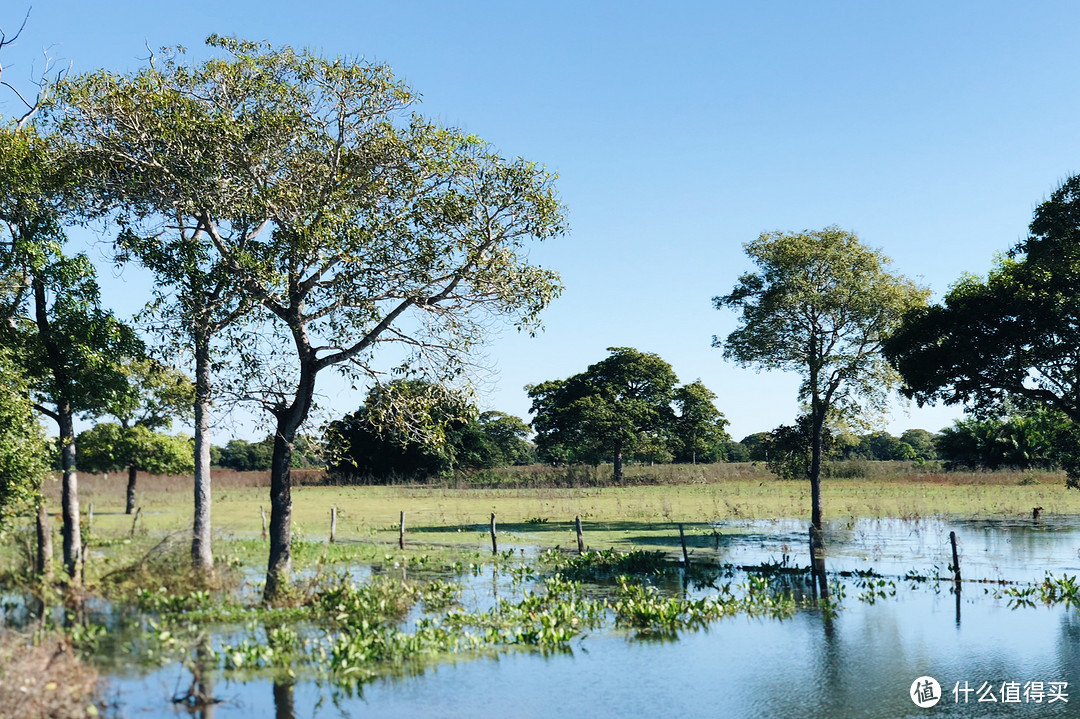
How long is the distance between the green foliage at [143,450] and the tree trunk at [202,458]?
2059 centimetres

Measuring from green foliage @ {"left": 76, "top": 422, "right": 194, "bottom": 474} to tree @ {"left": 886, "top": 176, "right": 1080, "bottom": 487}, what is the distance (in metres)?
33.8

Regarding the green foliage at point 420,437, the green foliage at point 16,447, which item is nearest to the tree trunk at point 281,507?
the green foliage at point 420,437

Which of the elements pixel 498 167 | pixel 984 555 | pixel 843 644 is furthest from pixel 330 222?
pixel 984 555

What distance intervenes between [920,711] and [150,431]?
40199 millimetres

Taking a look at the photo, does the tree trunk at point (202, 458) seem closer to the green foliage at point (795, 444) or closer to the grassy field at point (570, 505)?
the grassy field at point (570, 505)

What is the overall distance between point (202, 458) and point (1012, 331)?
23806 mm

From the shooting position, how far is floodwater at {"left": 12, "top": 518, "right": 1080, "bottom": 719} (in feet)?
46.0

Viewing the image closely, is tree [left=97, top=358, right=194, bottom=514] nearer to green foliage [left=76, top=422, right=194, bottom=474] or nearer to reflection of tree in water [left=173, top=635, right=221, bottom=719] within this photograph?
green foliage [left=76, top=422, right=194, bottom=474]

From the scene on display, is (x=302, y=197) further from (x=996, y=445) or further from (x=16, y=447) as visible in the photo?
(x=996, y=445)

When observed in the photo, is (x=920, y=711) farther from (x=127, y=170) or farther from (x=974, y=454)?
(x=974, y=454)

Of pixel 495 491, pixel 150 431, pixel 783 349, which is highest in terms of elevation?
pixel 783 349

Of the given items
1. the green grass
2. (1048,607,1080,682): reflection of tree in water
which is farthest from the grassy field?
(1048,607,1080,682): reflection of tree in water

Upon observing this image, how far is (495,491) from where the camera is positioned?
2781 inches

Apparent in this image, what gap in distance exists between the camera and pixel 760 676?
16047mm
